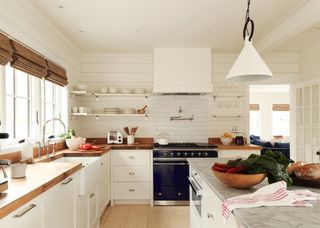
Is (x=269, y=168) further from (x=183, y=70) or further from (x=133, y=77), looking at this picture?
(x=133, y=77)

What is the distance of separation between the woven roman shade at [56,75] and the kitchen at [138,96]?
0.02 m

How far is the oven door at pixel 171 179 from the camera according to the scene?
4.26m

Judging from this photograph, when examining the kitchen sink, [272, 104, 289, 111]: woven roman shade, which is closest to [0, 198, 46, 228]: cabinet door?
the kitchen sink

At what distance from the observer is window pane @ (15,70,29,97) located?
2939 millimetres

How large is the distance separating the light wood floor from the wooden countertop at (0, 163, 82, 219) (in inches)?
56.9

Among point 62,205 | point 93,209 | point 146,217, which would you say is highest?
point 62,205

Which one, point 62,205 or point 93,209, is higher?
point 62,205

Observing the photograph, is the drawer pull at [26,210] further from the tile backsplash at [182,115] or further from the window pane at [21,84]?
the tile backsplash at [182,115]

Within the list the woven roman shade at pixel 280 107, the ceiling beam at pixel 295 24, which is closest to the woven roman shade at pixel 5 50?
the ceiling beam at pixel 295 24

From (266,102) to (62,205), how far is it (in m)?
10.2

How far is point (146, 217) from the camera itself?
380cm

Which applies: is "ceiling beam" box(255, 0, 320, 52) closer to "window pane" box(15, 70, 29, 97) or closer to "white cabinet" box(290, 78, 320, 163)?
"white cabinet" box(290, 78, 320, 163)

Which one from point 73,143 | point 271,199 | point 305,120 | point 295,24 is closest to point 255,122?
point 305,120

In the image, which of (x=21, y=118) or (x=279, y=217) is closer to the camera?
(x=279, y=217)
